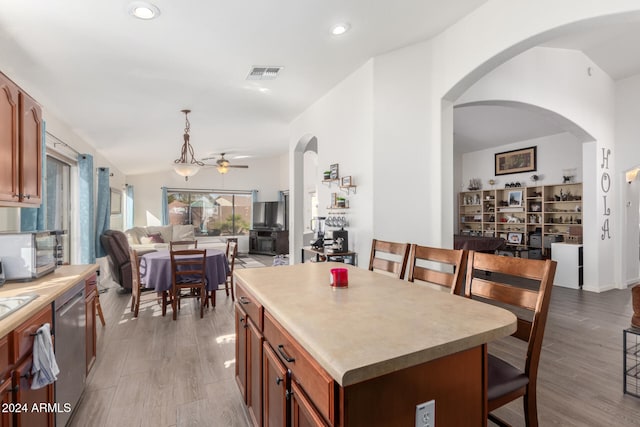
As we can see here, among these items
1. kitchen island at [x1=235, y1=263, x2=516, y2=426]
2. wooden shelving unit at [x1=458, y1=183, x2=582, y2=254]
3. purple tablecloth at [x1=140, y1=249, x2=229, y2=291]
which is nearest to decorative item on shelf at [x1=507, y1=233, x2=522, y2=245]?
wooden shelving unit at [x1=458, y1=183, x2=582, y2=254]

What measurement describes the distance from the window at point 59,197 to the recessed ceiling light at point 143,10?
9.84ft

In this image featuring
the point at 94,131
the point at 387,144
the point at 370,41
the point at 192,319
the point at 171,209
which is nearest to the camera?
the point at 370,41

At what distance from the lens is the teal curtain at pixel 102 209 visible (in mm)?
5441

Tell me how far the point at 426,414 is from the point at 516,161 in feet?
27.7

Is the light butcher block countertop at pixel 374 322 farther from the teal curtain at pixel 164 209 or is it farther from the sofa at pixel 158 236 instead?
the teal curtain at pixel 164 209

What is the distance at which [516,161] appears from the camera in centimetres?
795

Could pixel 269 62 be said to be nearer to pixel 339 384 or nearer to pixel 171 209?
pixel 339 384

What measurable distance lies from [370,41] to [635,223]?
19.1 ft

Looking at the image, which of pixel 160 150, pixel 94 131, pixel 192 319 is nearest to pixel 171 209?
pixel 160 150

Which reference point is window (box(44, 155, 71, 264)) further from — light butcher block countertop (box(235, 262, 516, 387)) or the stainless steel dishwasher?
light butcher block countertop (box(235, 262, 516, 387))

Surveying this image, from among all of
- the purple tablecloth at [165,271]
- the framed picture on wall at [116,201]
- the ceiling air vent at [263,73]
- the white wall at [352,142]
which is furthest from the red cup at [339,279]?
the framed picture on wall at [116,201]

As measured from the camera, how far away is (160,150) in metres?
6.98

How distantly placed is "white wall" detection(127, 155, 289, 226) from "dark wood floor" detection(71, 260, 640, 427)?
6.23 metres

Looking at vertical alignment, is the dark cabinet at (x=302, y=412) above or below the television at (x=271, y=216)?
below
